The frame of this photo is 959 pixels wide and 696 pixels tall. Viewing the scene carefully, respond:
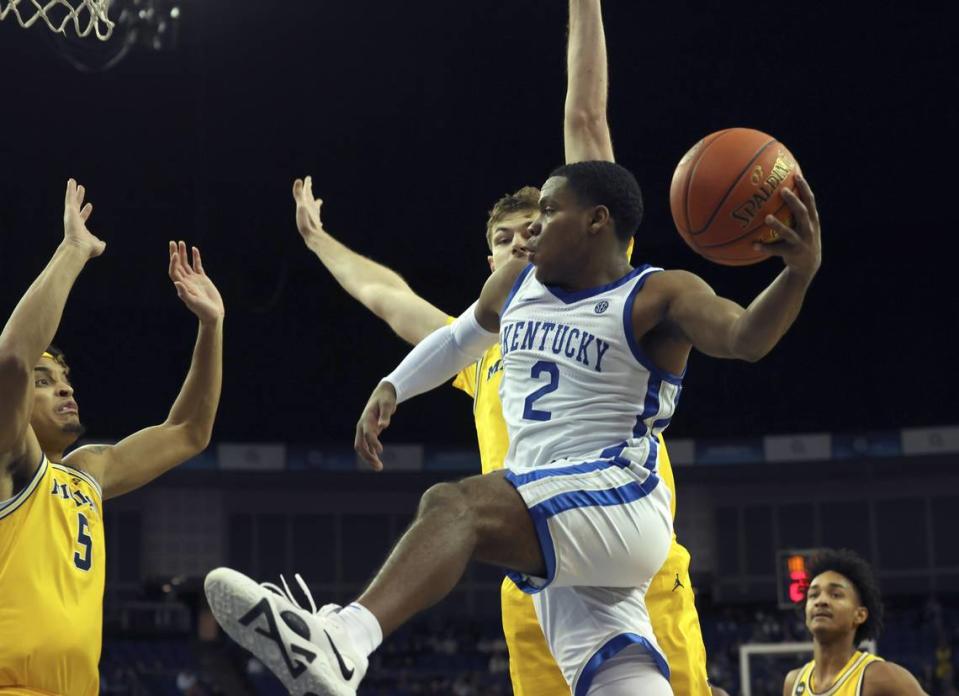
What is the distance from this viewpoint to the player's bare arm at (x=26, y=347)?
398 cm

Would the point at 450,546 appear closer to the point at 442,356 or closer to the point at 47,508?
the point at 442,356

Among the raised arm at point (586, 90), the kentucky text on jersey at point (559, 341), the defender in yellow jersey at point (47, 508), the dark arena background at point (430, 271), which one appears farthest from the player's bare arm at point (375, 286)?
the dark arena background at point (430, 271)

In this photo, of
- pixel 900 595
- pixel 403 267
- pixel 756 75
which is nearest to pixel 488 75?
pixel 756 75

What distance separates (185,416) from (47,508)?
3.01ft

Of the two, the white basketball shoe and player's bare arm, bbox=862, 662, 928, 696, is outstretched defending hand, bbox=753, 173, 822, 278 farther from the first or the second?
player's bare arm, bbox=862, 662, 928, 696

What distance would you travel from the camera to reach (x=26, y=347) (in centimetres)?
404

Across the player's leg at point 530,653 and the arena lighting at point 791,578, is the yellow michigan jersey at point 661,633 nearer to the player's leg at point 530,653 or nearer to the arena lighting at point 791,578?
the player's leg at point 530,653

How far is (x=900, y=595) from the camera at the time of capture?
23297mm

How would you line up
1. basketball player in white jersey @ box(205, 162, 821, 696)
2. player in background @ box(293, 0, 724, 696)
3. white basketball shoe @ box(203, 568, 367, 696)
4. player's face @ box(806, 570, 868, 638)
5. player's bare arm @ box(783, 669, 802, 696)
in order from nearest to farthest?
white basketball shoe @ box(203, 568, 367, 696) → basketball player in white jersey @ box(205, 162, 821, 696) → player in background @ box(293, 0, 724, 696) → player's face @ box(806, 570, 868, 638) → player's bare arm @ box(783, 669, 802, 696)

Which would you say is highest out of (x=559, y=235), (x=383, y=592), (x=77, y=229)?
(x=77, y=229)

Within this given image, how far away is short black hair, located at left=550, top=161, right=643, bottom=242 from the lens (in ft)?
12.5

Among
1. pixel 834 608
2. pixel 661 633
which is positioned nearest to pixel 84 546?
pixel 661 633

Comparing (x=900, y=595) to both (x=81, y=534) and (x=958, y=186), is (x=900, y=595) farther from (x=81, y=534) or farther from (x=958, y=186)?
(x=81, y=534)

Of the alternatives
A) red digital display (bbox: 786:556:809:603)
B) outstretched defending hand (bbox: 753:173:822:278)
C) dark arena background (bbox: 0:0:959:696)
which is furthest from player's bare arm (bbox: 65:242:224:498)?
red digital display (bbox: 786:556:809:603)
